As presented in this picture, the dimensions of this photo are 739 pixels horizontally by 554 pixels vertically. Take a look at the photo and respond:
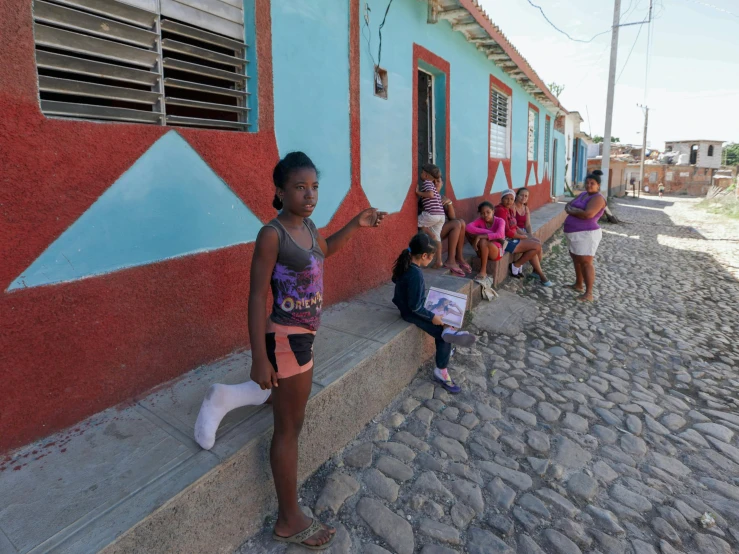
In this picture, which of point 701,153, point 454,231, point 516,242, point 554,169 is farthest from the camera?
point 701,153

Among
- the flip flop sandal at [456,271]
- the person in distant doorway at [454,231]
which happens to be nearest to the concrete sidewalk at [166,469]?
the flip flop sandal at [456,271]

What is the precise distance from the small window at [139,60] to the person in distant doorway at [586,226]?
4.30 m

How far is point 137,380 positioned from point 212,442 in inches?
29.0

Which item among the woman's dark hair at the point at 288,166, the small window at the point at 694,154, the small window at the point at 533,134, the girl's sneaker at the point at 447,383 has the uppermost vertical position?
the small window at the point at 694,154

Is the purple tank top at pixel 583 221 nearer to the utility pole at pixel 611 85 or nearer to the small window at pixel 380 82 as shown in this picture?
the small window at pixel 380 82

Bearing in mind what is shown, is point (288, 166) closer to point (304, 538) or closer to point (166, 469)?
point (166, 469)

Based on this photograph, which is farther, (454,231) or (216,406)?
(454,231)

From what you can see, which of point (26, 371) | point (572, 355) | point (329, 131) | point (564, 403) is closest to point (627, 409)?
point (564, 403)

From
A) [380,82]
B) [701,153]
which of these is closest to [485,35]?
[380,82]

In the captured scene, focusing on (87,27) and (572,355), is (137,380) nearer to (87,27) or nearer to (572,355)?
(87,27)

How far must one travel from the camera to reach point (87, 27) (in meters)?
2.14

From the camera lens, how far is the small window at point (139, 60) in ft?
6.75

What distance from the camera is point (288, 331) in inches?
74.4

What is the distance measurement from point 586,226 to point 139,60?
5129 millimetres
